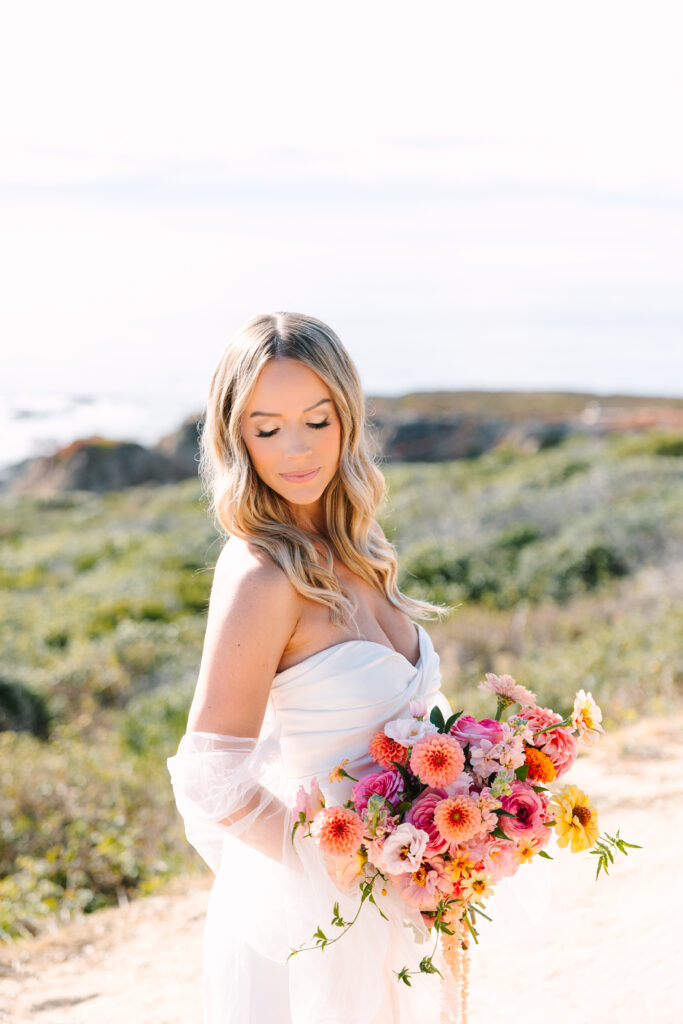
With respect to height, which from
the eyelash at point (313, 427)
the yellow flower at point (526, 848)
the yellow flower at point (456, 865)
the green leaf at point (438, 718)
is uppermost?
the eyelash at point (313, 427)

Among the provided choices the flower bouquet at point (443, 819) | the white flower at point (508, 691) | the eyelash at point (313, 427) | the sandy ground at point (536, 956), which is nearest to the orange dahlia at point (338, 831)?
the flower bouquet at point (443, 819)

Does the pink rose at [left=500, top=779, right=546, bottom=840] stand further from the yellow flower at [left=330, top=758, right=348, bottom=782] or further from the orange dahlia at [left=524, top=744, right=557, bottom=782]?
the yellow flower at [left=330, top=758, right=348, bottom=782]

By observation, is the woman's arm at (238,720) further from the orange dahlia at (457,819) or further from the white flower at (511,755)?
the white flower at (511,755)

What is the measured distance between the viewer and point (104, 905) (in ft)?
18.6

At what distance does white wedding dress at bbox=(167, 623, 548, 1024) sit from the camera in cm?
219

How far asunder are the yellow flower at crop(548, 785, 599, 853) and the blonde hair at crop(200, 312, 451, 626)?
65cm

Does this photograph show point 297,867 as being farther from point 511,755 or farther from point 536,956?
point 536,956

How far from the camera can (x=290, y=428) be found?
7.95 feet

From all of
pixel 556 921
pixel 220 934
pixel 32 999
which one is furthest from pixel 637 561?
pixel 220 934

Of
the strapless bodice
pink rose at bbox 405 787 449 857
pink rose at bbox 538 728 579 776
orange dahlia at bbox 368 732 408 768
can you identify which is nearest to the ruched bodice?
the strapless bodice

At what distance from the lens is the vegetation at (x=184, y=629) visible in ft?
20.4

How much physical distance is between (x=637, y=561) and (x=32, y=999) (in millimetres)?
9955

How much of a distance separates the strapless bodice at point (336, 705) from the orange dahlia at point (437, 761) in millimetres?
242

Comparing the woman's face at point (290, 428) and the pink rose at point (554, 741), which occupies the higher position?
the woman's face at point (290, 428)
